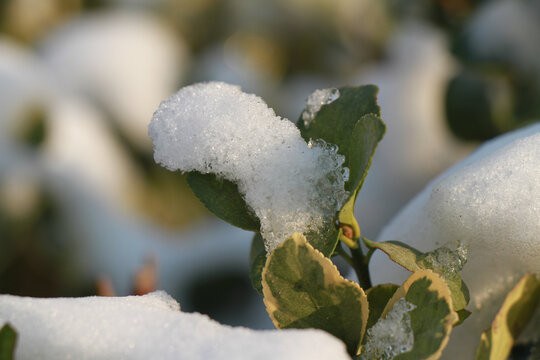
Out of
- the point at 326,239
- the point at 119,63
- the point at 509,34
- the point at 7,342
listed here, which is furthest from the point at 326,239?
the point at 119,63

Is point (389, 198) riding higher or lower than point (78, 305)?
lower

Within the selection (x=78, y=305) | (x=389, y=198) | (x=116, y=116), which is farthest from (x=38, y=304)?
(x=116, y=116)

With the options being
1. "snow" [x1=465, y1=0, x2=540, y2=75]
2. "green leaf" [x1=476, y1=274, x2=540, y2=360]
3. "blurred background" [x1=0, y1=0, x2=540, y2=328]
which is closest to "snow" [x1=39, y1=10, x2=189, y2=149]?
"blurred background" [x1=0, y1=0, x2=540, y2=328]

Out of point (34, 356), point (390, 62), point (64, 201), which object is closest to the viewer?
point (34, 356)

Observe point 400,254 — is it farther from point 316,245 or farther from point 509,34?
point 509,34

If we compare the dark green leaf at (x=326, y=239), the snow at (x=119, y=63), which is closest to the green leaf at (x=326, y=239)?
the dark green leaf at (x=326, y=239)

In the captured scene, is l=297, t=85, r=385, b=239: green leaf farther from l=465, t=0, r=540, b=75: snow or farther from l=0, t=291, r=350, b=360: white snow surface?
l=465, t=0, r=540, b=75: snow

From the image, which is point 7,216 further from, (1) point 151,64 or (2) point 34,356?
(2) point 34,356

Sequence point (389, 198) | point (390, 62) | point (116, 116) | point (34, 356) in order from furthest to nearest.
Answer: point (116, 116)
point (390, 62)
point (389, 198)
point (34, 356)
